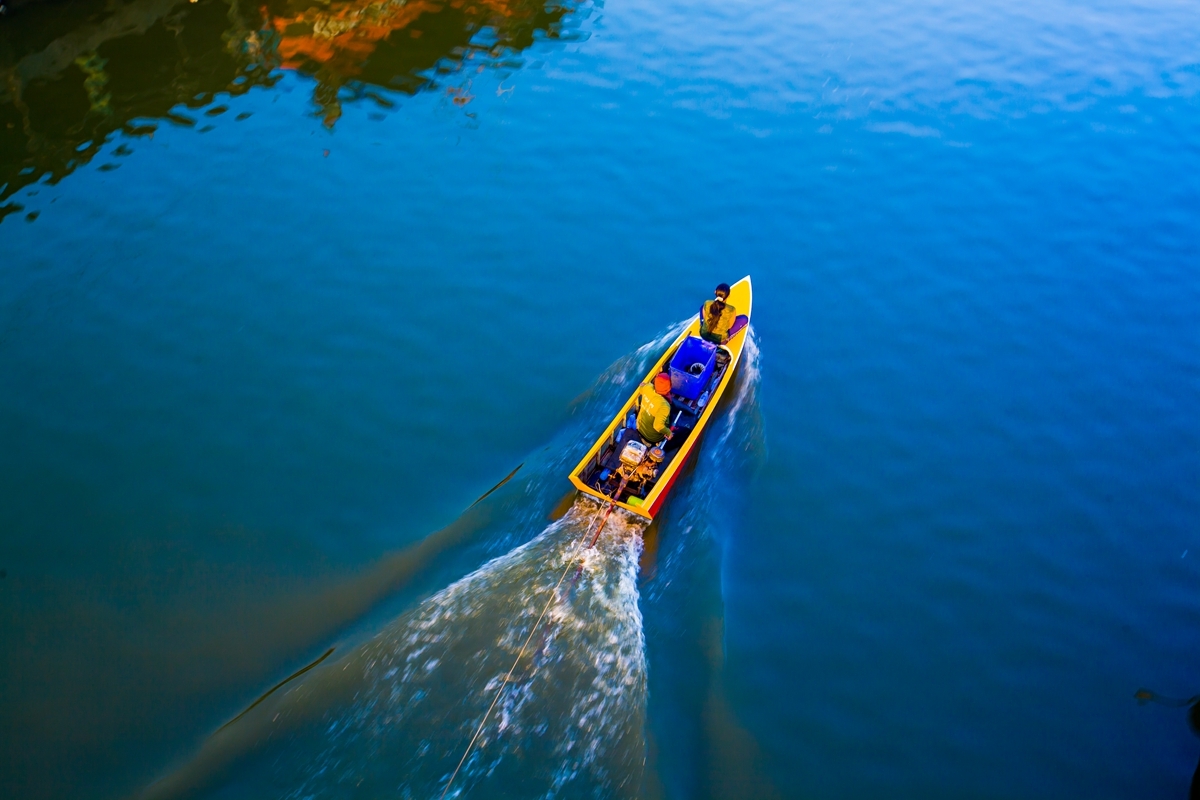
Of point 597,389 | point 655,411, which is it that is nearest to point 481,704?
point 655,411

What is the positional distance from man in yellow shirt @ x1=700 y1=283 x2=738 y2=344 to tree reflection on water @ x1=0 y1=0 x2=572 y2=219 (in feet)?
35.6

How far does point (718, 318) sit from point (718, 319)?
2 centimetres

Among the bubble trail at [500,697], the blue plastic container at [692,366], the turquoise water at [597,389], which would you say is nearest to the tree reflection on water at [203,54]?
the turquoise water at [597,389]

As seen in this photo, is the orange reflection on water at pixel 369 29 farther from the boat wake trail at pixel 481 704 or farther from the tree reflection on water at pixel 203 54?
the boat wake trail at pixel 481 704

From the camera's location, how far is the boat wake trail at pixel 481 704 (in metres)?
8.45

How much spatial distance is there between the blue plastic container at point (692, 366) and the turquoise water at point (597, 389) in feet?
3.48

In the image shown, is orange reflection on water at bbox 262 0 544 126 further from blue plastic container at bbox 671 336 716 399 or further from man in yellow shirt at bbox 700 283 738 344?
blue plastic container at bbox 671 336 716 399

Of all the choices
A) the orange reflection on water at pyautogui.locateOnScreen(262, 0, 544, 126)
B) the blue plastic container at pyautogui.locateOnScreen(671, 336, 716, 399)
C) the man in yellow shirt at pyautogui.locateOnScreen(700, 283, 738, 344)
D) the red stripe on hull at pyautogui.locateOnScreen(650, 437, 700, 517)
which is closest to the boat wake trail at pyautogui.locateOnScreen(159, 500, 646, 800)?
the red stripe on hull at pyautogui.locateOnScreen(650, 437, 700, 517)

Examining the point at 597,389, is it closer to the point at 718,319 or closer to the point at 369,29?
the point at 718,319

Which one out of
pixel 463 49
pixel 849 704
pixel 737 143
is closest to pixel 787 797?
pixel 849 704

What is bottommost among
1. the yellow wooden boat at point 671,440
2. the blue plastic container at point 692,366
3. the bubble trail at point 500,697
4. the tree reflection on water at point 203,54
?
the bubble trail at point 500,697

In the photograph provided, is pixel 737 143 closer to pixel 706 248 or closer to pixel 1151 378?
pixel 706 248

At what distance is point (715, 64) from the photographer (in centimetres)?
2108

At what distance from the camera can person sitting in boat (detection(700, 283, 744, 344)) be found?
13.0 m
